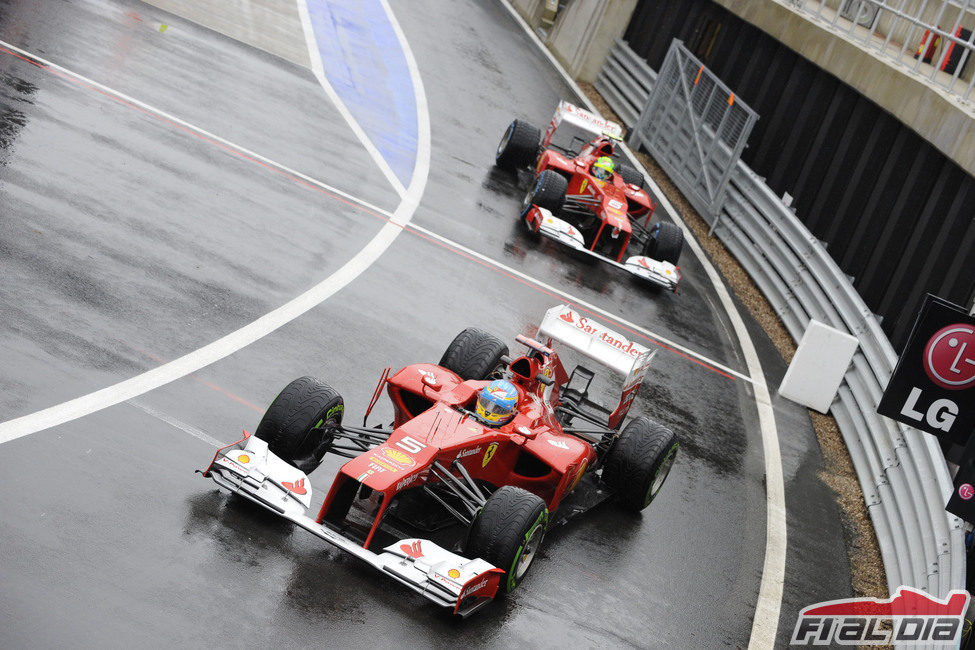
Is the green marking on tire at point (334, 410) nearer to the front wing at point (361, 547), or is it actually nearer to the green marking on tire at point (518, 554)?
the front wing at point (361, 547)

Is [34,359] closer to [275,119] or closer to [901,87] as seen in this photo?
[275,119]

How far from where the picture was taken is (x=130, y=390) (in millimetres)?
11039

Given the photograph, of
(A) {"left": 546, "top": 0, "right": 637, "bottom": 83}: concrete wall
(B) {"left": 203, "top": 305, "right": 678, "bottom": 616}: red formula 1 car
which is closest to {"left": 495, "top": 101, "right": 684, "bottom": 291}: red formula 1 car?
(B) {"left": 203, "top": 305, "right": 678, "bottom": 616}: red formula 1 car

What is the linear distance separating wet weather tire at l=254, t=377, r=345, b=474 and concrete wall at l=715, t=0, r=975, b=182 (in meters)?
10.9

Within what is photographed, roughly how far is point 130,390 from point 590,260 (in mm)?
10598

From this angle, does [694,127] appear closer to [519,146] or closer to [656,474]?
[519,146]

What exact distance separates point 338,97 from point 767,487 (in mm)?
12719

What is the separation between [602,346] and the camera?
510 inches

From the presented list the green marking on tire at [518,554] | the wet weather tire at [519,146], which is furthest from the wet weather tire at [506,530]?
the wet weather tire at [519,146]

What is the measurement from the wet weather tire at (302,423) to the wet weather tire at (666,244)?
1089 centimetres

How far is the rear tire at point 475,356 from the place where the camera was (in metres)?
12.2

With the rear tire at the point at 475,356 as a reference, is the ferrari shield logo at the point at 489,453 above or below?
below

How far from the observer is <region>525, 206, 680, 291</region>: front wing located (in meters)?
19.6

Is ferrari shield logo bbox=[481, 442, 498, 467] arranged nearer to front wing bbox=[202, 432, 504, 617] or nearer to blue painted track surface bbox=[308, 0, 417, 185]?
front wing bbox=[202, 432, 504, 617]
